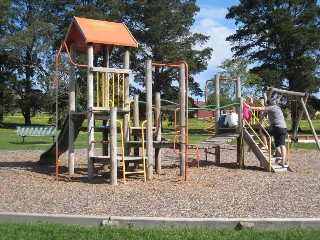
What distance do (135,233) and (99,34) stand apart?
6.52 metres

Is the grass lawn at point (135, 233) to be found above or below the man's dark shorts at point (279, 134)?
below

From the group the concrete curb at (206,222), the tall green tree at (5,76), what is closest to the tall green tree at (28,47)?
the tall green tree at (5,76)

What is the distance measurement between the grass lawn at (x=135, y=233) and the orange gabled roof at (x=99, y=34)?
582 cm

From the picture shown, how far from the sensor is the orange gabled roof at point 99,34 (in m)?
10.9

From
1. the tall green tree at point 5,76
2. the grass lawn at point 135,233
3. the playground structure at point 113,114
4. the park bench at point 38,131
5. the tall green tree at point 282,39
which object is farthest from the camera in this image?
the tall green tree at point 5,76

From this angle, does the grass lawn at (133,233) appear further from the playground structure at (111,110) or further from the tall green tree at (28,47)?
the tall green tree at (28,47)

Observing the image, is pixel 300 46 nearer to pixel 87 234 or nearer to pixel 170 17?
pixel 170 17

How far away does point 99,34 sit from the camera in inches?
435

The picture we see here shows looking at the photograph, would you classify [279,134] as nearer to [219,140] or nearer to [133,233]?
[219,140]

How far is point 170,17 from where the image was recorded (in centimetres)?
4838

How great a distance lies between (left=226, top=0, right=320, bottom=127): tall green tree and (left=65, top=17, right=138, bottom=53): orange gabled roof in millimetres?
34563

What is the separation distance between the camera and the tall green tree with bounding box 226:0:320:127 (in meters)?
44.7


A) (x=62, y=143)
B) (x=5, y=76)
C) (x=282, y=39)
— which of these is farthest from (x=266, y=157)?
(x=5, y=76)

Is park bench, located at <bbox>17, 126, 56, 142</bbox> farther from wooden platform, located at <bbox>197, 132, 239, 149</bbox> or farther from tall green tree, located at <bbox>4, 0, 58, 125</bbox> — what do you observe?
tall green tree, located at <bbox>4, 0, 58, 125</bbox>
